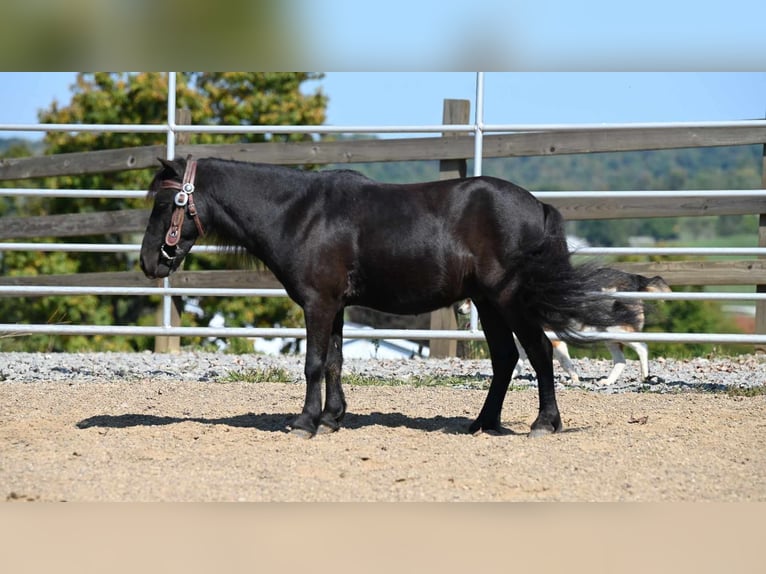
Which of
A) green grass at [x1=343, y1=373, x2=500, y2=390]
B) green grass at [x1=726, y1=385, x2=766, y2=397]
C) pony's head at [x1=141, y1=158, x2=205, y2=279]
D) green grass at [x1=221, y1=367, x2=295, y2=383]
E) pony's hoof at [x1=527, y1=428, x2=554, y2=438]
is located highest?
pony's head at [x1=141, y1=158, x2=205, y2=279]

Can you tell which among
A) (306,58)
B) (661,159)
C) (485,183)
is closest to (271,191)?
(485,183)

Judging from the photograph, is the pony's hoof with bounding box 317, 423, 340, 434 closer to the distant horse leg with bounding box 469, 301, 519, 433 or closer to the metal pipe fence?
the distant horse leg with bounding box 469, 301, 519, 433

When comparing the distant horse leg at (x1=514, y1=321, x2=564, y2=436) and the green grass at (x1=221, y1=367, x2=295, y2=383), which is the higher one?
the distant horse leg at (x1=514, y1=321, x2=564, y2=436)

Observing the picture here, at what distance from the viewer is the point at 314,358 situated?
5.01 metres

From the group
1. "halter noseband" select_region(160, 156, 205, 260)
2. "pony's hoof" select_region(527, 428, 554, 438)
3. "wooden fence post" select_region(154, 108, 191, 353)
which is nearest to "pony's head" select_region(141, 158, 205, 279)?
"halter noseband" select_region(160, 156, 205, 260)

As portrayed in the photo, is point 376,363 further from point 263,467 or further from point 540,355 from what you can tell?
point 263,467

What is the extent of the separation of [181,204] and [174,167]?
21cm

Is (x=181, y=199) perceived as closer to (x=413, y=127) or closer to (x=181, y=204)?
(x=181, y=204)

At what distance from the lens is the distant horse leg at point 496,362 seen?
16.9ft

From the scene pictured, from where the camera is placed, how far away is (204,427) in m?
5.15

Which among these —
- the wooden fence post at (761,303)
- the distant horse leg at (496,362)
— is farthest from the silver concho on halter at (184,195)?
the wooden fence post at (761,303)

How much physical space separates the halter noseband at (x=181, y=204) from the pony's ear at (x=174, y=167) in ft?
0.09

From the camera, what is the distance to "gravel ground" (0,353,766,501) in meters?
3.80

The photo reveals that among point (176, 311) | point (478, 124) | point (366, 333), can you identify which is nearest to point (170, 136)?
point (176, 311)
